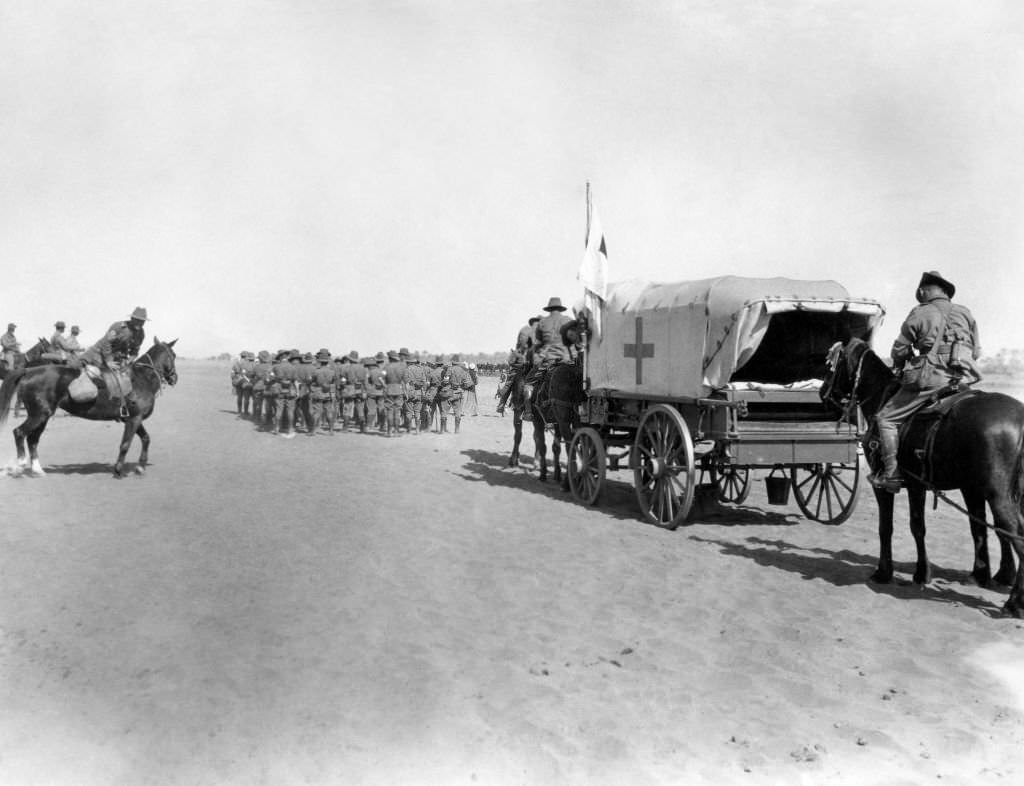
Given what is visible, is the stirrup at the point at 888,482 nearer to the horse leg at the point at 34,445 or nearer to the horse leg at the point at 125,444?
the horse leg at the point at 125,444

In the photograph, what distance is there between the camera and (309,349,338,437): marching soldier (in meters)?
20.1

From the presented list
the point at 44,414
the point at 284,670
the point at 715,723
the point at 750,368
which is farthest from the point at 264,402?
the point at 715,723

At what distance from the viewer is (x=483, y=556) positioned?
8070 millimetres

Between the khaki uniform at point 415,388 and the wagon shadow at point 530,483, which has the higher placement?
the khaki uniform at point 415,388

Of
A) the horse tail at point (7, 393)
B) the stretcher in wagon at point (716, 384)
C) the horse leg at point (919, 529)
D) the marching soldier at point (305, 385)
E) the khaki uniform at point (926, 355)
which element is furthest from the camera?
the marching soldier at point (305, 385)

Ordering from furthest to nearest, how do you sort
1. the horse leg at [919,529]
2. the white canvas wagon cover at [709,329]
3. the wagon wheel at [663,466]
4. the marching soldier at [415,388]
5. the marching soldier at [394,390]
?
the marching soldier at [415,388], the marching soldier at [394,390], the wagon wheel at [663,466], the white canvas wagon cover at [709,329], the horse leg at [919,529]

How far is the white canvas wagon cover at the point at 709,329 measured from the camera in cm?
841

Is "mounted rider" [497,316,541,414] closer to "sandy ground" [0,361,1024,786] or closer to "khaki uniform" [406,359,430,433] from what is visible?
"sandy ground" [0,361,1024,786]

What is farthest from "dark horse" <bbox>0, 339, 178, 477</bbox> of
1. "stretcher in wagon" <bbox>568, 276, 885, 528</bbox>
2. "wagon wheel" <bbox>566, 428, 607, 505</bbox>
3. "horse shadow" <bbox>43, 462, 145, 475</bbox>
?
"stretcher in wagon" <bbox>568, 276, 885, 528</bbox>

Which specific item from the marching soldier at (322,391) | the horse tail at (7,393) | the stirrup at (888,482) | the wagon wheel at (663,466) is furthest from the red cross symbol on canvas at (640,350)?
the marching soldier at (322,391)

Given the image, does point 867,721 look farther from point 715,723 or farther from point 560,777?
point 560,777

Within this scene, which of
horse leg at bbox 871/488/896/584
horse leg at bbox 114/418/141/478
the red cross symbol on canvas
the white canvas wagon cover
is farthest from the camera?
horse leg at bbox 114/418/141/478

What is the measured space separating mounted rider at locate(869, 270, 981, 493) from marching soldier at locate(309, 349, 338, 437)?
15102mm

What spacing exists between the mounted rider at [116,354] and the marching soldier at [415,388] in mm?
8878
